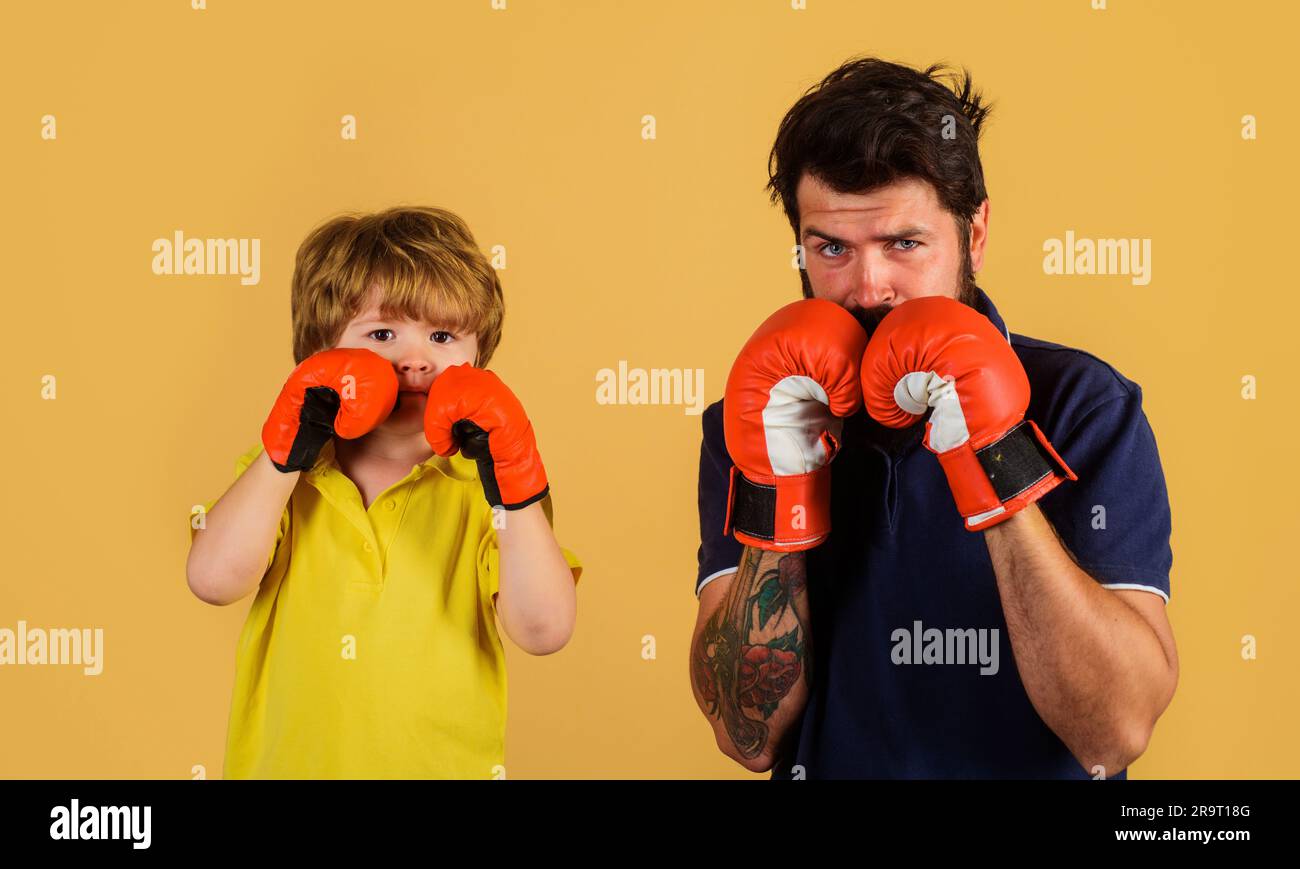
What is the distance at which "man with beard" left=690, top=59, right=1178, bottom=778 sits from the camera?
1.55 m

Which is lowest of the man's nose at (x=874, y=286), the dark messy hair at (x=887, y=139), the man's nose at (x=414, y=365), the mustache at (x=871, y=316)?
the man's nose at (x=414, y=365)

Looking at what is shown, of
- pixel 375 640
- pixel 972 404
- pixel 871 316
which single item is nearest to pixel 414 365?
pixel 375 640

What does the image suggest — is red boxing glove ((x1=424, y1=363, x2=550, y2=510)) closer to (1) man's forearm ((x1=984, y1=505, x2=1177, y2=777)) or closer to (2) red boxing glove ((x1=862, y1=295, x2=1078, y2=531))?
(2) red boxing glove ((x1=862, y1=295, x2=1078, y2=531))

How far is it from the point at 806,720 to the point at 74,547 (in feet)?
5.06

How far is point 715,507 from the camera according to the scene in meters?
1.91

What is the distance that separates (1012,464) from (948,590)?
0.24 meters

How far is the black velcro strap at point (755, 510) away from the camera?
5.41 feet

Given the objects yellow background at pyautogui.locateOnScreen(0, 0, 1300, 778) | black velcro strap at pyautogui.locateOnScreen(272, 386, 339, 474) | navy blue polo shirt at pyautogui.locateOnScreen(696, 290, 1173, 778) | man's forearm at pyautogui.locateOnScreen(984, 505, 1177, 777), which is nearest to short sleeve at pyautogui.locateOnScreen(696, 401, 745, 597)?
navy blue polo shirt at pyautogui.locateOnScreen(696, 290, 1173, 778)

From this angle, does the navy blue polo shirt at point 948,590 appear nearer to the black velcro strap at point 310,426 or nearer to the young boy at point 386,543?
the young boy at point 386,543

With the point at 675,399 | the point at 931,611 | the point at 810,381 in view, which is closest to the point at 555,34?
the point at 675,399

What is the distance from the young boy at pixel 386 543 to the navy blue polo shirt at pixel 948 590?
380 millimetres

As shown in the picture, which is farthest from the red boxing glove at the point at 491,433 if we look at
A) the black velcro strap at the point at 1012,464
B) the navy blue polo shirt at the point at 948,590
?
the black velcro strap at the point at 1012,464
